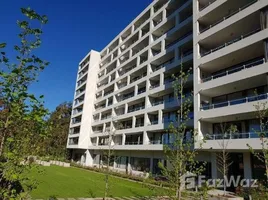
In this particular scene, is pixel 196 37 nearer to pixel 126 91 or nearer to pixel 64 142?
pixel 126 91

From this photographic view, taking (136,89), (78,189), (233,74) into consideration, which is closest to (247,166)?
(233,74)

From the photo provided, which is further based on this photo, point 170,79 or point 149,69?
point 149,69

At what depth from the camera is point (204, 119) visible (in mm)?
26422

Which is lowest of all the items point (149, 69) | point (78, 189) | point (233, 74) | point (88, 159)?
point (78, 189)

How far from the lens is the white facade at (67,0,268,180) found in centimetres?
2411

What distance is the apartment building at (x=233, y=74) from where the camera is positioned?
74.0 ft

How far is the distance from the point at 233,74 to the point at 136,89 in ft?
78.4

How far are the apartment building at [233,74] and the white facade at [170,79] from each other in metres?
0.09

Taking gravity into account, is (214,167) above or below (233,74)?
below

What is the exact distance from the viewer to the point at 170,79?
123 feet

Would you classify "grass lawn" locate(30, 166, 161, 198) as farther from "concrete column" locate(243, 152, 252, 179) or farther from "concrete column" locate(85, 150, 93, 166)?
"concrete column" locate(85, 150, 93, 166)

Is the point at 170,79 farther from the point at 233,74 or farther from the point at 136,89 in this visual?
the point at 233,74

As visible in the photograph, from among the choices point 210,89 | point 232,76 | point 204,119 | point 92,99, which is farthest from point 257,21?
point 92,99

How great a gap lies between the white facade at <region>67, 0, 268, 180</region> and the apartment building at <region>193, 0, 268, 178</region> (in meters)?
0.09
